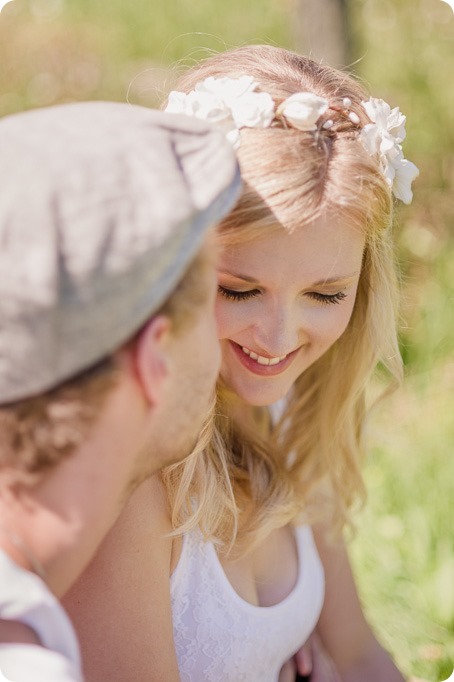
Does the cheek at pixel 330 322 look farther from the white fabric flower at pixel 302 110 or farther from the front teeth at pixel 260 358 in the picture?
the white fabric flower at pixel 302 110

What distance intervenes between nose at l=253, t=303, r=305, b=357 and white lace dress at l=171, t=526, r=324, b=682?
1.68ft

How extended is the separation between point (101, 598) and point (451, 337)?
10.2 feet

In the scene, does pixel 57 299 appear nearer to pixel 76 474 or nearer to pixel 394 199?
pixel 76 474

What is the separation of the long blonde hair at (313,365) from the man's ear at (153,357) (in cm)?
65

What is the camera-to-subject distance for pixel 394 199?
8.44 ft

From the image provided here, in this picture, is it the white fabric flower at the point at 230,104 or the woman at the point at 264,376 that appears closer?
the woman at the point at 264,376

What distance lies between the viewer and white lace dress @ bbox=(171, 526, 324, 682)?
87.4 inches

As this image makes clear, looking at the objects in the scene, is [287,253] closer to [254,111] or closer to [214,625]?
[254,111]

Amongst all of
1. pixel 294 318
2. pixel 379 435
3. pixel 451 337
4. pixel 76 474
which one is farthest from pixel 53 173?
pixel 451 337

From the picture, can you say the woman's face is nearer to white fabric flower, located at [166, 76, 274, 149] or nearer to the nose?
the nose

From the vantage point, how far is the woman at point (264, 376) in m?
1.95

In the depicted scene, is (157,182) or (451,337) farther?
(451,337)

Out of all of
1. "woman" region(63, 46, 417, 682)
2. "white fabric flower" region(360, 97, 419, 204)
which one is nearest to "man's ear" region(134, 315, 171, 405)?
"woman" region(63, 46, 417, 682)

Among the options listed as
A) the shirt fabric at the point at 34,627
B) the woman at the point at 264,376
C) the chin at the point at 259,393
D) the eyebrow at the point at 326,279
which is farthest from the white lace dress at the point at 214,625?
the shirt fabric at the point at 34,627
